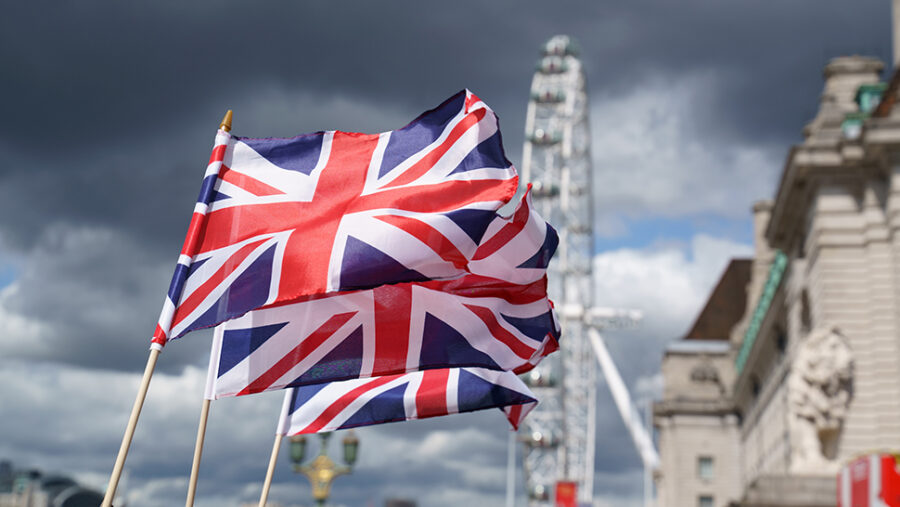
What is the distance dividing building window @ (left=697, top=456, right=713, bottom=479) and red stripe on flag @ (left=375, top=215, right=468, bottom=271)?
65321 millimetres

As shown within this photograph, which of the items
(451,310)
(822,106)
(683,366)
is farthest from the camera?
(683,366)

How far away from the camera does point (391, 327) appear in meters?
9.89

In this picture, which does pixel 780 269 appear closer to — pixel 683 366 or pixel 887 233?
pixel 887 233

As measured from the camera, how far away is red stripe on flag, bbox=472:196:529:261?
34.1 feet

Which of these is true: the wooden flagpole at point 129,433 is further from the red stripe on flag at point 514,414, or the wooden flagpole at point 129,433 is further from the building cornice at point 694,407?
the building cornice at point 694,407

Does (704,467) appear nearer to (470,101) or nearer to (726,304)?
(726,304)

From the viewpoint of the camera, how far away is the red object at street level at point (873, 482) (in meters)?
15.5

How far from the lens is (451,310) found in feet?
33.9

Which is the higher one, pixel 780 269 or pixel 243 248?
pixel 780 269

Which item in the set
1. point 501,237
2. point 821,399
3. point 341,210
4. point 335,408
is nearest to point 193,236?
point 341,210

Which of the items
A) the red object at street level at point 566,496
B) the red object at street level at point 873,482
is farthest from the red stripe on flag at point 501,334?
the red object at street level at point 566,496

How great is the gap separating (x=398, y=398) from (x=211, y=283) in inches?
141

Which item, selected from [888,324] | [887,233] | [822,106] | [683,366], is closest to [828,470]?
[888,324]

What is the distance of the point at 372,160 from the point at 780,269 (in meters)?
33.9
